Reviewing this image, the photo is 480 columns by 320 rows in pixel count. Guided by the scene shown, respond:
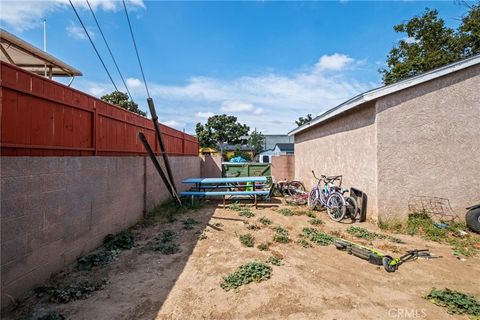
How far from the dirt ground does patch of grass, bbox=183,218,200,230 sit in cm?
90

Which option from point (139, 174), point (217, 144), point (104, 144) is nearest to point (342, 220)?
point (139, 174)

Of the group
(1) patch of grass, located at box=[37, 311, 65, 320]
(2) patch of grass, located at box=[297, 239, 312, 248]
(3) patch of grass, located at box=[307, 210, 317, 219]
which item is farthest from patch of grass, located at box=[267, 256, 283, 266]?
(3) patch of grass, located at box=[307, 210, 317, 219]

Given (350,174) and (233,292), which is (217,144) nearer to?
(350,174)

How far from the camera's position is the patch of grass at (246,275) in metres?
3.33

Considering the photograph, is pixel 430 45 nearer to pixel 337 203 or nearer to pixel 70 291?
pixel 337 203

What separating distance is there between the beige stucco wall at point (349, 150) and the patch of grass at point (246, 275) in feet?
12.1

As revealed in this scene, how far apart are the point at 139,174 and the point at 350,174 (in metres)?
5.66

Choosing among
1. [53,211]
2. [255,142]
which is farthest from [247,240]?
[255,142]

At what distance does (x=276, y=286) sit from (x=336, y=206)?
402 centimetres

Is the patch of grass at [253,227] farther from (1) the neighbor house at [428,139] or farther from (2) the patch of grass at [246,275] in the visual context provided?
(1) the neighbor house at [428,139]

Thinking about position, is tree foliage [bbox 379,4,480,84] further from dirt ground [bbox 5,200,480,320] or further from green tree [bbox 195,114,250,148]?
green tree [bbox 195,114,250,148]

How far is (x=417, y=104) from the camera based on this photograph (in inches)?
234

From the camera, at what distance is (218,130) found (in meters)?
38.1

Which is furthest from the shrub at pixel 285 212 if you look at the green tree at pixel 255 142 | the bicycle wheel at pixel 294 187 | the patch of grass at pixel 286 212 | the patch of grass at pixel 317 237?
the green tree at pixel 255 142
